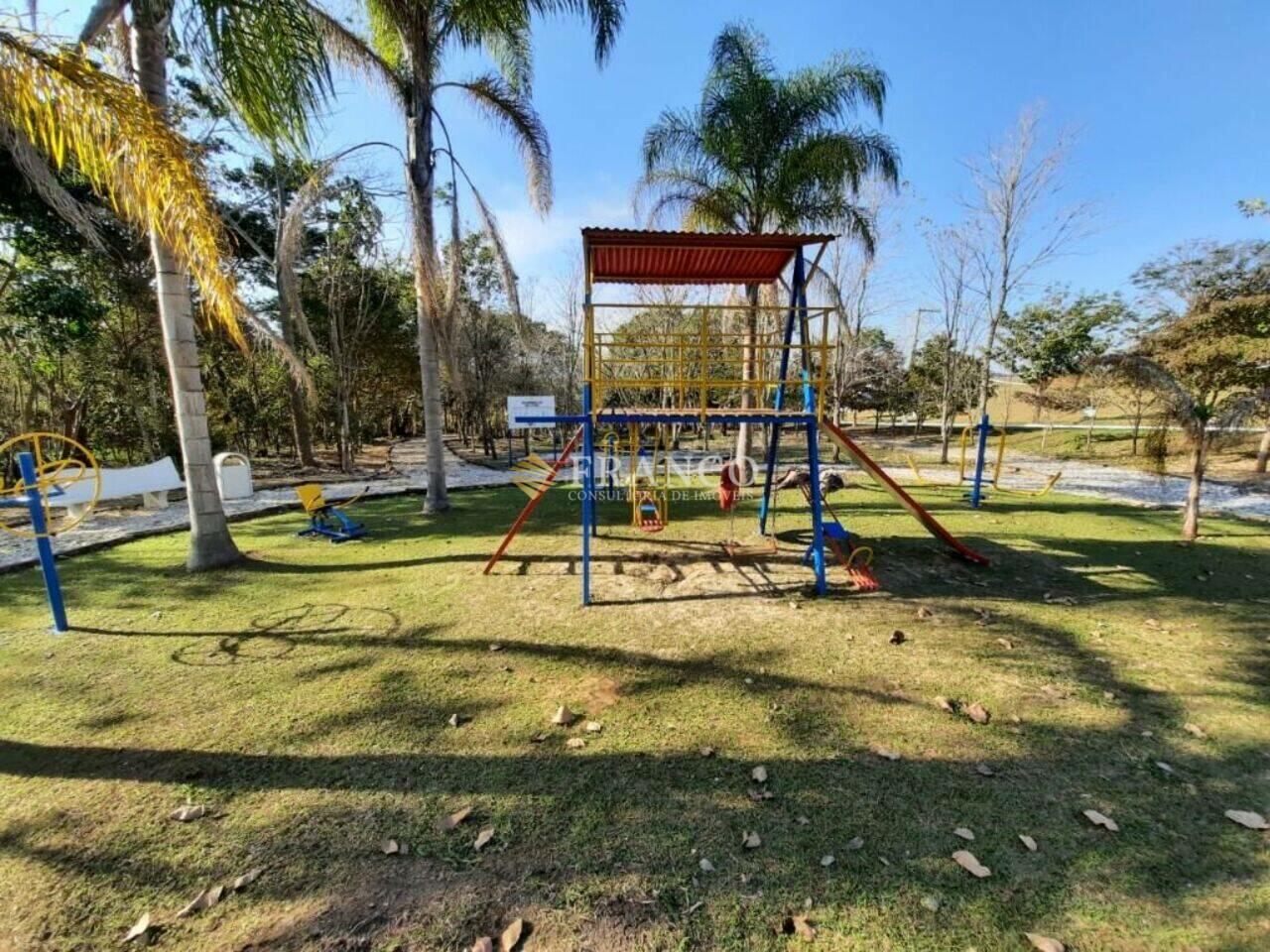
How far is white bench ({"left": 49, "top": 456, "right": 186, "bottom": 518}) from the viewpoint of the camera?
33.7 ft

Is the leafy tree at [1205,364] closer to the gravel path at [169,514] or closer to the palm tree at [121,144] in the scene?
the palm tree at [121,144]

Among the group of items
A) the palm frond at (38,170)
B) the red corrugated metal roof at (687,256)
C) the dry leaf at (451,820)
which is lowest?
the dry leaf at (451,820)

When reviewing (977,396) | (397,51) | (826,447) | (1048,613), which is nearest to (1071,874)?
(1048,613)

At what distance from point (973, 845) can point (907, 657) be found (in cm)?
213

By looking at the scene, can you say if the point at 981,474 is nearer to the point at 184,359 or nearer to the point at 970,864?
the point at 970,864

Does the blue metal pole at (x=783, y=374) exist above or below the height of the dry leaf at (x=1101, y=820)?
above

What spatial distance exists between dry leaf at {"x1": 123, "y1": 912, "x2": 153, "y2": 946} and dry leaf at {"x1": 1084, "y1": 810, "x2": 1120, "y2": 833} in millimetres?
4446

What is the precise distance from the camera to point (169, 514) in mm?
10805

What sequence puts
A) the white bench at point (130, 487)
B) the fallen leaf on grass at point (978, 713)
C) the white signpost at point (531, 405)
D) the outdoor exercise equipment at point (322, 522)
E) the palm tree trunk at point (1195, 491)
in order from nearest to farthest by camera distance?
the fallen leaf on grass at point (978, 713) → the palm tree trunk at point (1195, 491) → the outdoor exercise equipment at point (322, 522) → the white bench at point (130, 487) → the white signpost at point (531, 405)

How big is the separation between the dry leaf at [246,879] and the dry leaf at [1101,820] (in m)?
4.18

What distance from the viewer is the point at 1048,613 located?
557 cm

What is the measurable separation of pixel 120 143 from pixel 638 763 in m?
5.64

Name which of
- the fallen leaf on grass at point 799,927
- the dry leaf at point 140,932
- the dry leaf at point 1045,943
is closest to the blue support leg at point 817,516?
the dry leaf at point 1045,943

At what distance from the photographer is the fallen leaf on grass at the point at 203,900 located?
2303 millimetres
